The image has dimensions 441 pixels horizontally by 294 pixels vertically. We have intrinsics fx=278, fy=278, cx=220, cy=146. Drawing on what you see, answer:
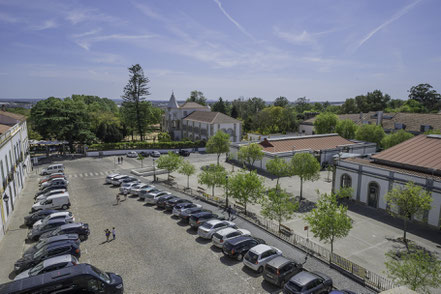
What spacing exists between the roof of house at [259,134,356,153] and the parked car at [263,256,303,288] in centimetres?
3173

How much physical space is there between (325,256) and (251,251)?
579 centimetres

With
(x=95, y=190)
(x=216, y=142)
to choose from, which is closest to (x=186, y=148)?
(x=216, y=142)

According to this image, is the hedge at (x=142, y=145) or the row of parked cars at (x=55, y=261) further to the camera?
the hedge at (x=142, y=145)

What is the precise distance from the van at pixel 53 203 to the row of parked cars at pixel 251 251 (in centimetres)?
904

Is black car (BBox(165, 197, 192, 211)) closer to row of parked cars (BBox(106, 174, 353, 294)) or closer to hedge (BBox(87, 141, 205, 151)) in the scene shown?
row of parked cars (BBox(106, 174, 353, 294))

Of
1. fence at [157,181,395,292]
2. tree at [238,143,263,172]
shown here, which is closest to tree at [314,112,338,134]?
tree at [238,143,263,172]

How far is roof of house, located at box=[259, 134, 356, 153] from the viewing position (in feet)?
160

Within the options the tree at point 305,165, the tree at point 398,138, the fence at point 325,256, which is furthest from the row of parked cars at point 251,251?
the tree at point 398,138

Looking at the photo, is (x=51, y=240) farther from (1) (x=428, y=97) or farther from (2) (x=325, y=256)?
(1) (x=428, y=97)

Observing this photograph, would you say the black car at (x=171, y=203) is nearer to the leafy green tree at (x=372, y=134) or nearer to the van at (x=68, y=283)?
the van at (x=68, y=283)

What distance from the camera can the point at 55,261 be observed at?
15609 mm

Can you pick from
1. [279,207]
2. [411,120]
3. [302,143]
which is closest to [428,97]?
[411,120]

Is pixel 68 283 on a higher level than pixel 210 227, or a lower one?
higher

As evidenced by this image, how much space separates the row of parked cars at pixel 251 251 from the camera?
14.5 m
